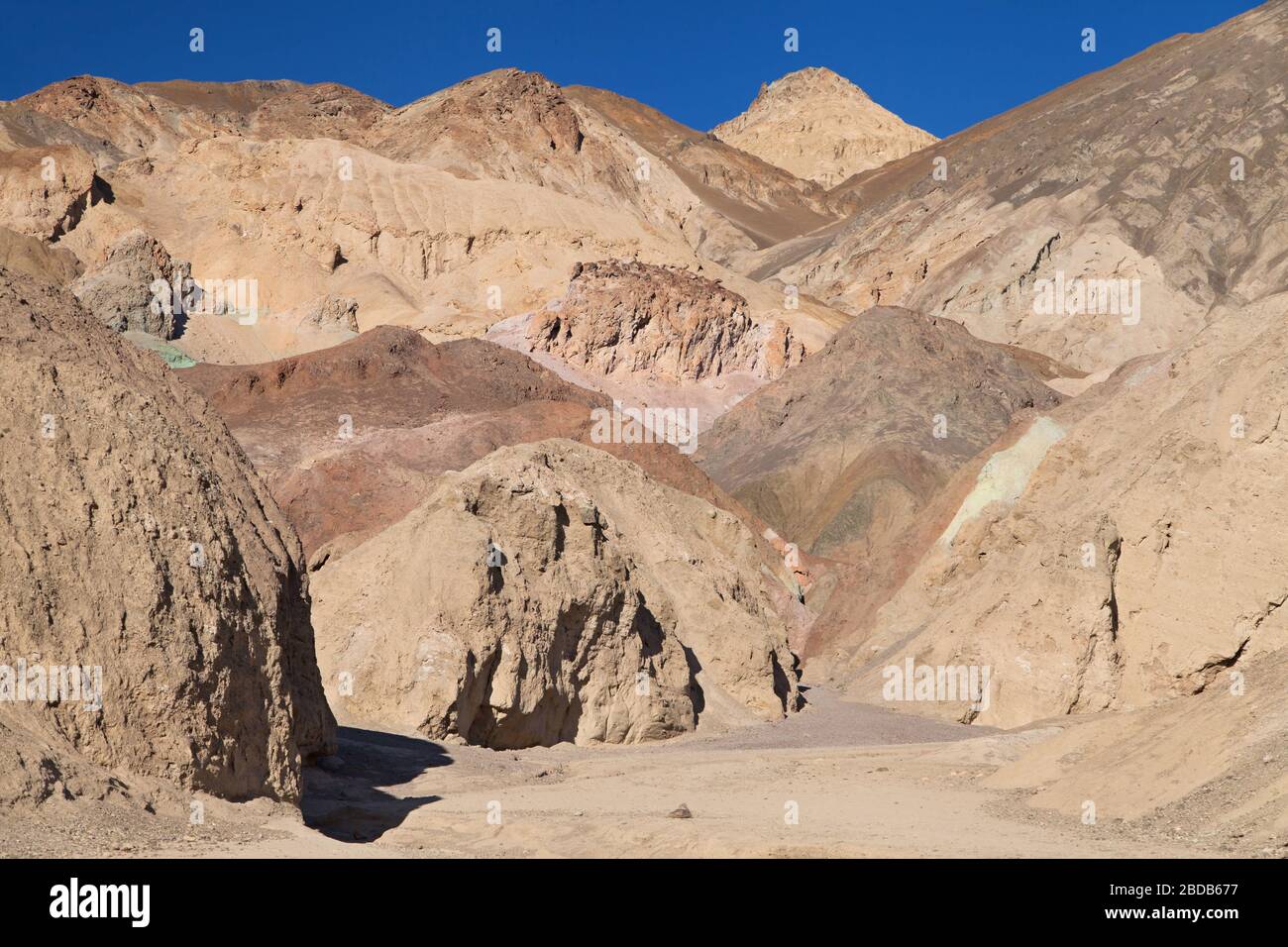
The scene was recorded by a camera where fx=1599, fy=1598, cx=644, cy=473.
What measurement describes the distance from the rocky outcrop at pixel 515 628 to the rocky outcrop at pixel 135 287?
38577 mm

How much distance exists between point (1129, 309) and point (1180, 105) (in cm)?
2286

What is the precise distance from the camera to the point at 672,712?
2420cm

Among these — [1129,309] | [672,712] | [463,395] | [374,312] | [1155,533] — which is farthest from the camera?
[1129,309]

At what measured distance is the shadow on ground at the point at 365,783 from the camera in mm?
14383

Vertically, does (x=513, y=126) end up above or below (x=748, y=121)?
below

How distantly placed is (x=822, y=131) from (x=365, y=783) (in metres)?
173

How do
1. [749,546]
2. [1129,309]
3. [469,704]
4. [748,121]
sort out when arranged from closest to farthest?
[469,704] < [749,546] < [1129,309] < [748,121]

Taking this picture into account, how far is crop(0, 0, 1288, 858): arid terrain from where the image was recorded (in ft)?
40.8

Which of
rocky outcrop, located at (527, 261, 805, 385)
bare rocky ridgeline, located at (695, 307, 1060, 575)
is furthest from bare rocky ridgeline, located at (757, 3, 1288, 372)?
rocky outcrop, located at (527, 261, 805, 385)

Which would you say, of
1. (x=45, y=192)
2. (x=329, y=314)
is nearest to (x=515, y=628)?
(x=329, y=314)

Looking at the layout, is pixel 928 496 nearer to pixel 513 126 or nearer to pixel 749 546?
pixel 749 546

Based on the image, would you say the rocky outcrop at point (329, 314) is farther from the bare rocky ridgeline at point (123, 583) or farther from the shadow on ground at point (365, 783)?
the bare rocky ridgeline at point (123, 583)
